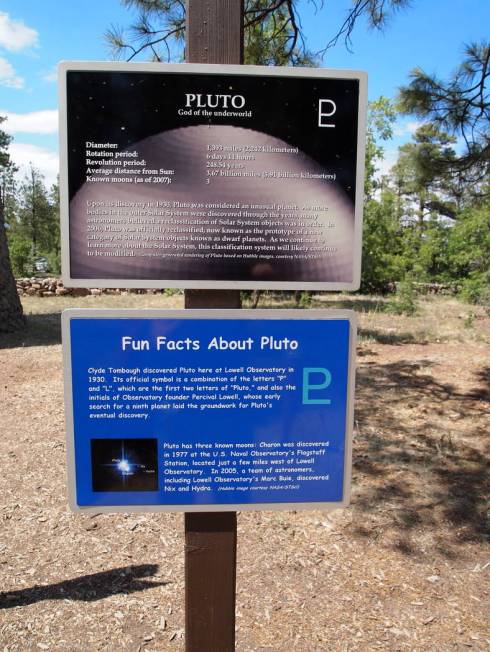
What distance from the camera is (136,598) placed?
2521mm

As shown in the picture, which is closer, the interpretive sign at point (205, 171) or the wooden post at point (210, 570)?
the interpretive sign at point (205, 171)

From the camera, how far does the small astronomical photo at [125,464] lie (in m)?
1.59

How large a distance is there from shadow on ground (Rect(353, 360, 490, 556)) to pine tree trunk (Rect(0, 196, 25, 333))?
5.76 metres

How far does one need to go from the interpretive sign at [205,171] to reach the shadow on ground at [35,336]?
700cm

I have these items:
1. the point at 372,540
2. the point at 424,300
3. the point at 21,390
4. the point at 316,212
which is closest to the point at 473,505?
the point at 372,540

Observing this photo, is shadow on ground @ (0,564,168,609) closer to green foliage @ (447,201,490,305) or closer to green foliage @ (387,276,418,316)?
green foliage @ (387,276,418,316)

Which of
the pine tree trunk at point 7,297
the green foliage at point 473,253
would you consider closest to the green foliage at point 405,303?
the green foliage at point 473,253

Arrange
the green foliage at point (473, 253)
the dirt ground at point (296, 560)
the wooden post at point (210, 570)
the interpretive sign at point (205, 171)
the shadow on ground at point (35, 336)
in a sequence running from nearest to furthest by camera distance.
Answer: the interpretive sign at point (205, 171) < the wooden post at point (210, 570) < the dirt ground at point (296, 560) < the shadow on ground at point (35, 336) < the green foliage at point (473, 253)

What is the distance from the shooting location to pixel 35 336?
853 centimetres

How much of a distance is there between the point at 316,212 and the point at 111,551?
2267mm

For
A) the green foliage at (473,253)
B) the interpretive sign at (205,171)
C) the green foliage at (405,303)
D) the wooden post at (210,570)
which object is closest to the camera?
the interpretive sign at (205,171)

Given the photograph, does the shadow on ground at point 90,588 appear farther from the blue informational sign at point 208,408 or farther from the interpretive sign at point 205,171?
the interpretive sign at point 205,171

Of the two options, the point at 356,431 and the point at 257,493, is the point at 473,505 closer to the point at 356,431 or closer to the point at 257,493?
the point at 356,431

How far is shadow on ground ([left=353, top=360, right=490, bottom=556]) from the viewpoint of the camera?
316cm
